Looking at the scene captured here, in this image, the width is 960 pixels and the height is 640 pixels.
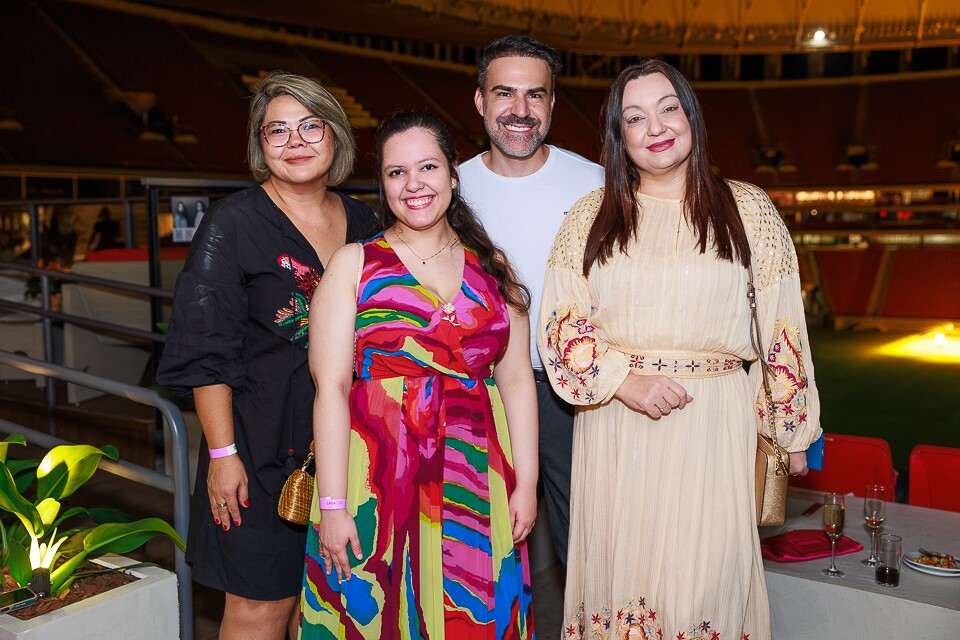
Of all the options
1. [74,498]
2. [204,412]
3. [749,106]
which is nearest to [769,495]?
[204,412]

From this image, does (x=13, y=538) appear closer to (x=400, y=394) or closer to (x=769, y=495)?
(x=400, y=394)

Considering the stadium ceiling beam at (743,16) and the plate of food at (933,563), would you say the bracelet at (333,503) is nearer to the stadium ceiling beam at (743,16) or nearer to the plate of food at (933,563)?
the plate of food at (933,563)

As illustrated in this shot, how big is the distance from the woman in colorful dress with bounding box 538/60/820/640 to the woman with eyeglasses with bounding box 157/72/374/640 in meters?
0.57

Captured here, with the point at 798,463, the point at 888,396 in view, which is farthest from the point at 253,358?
the point at 888,396

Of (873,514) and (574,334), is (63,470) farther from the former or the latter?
(873,514)

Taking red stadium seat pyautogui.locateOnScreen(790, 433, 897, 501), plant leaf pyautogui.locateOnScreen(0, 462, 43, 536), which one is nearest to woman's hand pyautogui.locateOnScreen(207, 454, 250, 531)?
plant leaf pyautogui.locateOnScreen(0, 462, 43, 536)

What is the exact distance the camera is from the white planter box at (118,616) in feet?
5.45

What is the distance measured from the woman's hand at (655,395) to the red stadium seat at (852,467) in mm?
1578

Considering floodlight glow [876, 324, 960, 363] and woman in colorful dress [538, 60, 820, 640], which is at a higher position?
woman in colorful dress [538, 60, 820, 640]

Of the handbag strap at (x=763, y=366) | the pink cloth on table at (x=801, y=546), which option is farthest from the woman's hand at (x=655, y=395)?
the pink cloth on table at (x=801, y=546)

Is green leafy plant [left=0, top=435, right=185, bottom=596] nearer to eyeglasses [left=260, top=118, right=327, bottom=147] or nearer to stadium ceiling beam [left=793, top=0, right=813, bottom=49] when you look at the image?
eyeglasses [left=260, top=118, right=327, bottom=147]

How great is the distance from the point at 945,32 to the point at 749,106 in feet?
18.8

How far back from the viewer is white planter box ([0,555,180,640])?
1.66 m

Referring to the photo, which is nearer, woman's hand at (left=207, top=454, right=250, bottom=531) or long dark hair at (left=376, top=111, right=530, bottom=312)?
long dark hair at (left=376, top=111, right=530, bottom=312)
